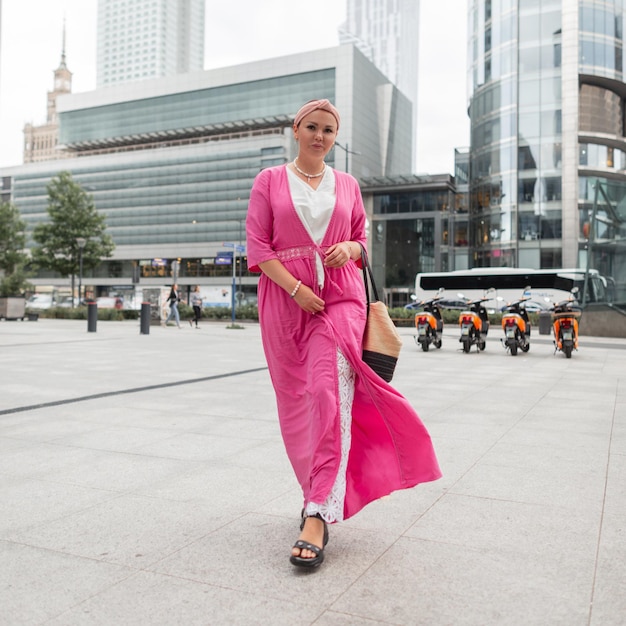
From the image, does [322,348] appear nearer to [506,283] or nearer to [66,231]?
[506,283]

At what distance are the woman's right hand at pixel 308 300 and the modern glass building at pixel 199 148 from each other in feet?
248

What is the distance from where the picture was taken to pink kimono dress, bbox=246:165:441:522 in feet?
8.32

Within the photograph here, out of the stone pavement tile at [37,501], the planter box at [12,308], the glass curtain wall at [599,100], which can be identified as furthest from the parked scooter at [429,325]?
the glass curtain wall at [599,100]

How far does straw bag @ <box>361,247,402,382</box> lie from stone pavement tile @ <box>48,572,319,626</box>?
992mm

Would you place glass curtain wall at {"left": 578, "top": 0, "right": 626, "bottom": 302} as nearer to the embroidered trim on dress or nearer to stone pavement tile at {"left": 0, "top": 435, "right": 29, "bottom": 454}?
stone pavement tile at {"left": 0, "top": 435, "right": 29, "bottom": 454}

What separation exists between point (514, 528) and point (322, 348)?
4.01ft

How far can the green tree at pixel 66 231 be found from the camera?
42688mm

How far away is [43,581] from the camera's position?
2.23 metres

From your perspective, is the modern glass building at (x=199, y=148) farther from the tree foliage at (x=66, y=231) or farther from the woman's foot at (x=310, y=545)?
the woman's foot at (x=310, y=545)

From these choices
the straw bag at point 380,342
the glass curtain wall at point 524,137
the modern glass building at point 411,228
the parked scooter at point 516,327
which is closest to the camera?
the straw bag at point 380,342

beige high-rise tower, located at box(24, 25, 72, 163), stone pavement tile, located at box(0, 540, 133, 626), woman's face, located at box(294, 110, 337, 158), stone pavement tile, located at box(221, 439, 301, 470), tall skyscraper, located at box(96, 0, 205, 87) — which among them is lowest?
stone pavement tile, located at box(0, 540, 133, 626)

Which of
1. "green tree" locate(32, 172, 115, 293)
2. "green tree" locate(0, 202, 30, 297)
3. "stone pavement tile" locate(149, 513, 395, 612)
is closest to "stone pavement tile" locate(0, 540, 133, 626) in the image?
"stone pavement tile" locate(149, 513, 395, 612)

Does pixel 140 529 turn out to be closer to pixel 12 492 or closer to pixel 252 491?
pixel 252 491

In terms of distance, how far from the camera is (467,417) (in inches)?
230
